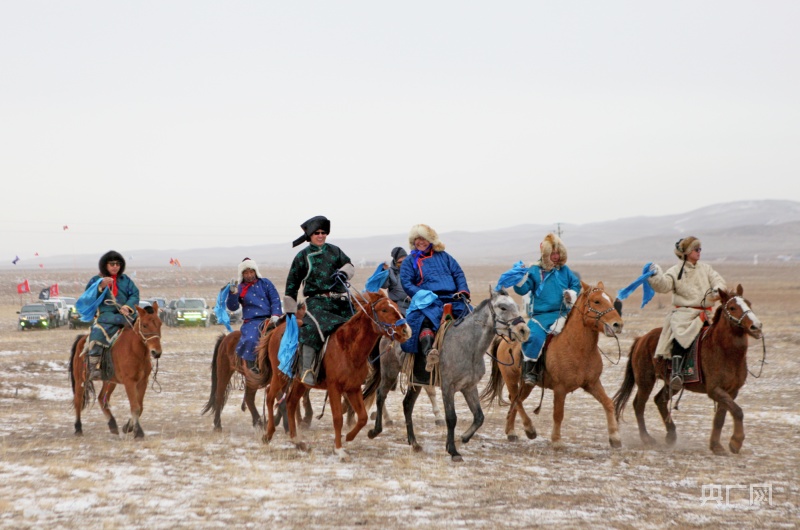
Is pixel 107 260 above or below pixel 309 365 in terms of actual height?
above

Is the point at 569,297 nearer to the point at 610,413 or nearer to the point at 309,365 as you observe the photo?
the point at 610,413

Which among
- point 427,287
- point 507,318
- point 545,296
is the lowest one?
point 507,318

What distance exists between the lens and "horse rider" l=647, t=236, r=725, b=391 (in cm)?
1085

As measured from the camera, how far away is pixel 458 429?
40.3 feet

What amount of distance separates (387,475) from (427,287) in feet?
8.67

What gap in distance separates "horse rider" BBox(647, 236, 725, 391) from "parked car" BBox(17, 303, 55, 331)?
3126cm

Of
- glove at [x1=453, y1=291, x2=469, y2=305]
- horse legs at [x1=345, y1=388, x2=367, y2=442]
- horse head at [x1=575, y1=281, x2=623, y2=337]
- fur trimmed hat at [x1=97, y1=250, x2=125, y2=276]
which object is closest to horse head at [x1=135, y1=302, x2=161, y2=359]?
fur trimmed hat at [x1=97, y1=250, x2=125, y2=276]

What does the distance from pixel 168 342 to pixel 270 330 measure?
65.8 feet

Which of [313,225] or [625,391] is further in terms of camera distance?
[625,391]

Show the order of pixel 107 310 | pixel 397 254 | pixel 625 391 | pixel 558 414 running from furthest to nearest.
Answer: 1. pixel 397 254
2. pixel 625 391
3. pixel 107 310
4. pixel 558 414

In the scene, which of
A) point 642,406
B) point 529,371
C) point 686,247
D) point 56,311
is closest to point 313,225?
point 529,371

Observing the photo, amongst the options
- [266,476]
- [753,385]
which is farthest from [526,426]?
[753,385]

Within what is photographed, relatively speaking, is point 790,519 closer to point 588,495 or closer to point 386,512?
point 588,495

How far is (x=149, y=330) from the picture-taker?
36.4ft
